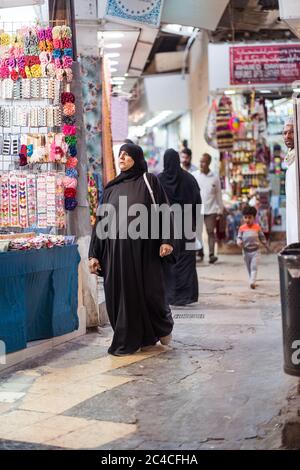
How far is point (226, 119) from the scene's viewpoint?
15242 mm

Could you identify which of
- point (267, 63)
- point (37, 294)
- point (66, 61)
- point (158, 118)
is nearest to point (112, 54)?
point (267, 63)

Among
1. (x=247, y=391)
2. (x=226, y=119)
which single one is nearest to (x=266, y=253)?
(x=226, y=119)

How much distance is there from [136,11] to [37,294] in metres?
4.07

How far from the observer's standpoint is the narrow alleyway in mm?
4254

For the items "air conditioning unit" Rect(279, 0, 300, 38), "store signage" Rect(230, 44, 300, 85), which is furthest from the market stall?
"store signage" Rect(230, 44, 300, 85)

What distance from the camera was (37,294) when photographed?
21.3 ft

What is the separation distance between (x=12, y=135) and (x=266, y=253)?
32.6 feet

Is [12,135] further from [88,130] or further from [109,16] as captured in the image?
[109,16]

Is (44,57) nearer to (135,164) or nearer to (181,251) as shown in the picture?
(135,164)

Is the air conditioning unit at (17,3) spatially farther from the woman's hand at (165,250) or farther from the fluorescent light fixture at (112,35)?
the fluorescent light fixture at (112,35)

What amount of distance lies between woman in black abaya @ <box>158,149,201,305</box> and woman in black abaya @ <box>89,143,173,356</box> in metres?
2.54

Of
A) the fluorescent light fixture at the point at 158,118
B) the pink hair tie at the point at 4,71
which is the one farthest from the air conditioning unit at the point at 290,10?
the fluorescent light fixture at the point at 158,118

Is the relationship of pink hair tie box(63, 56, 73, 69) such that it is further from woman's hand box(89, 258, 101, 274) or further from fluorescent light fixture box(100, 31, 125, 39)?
fluorescent light fixture box(100, 31, 125, 39)
